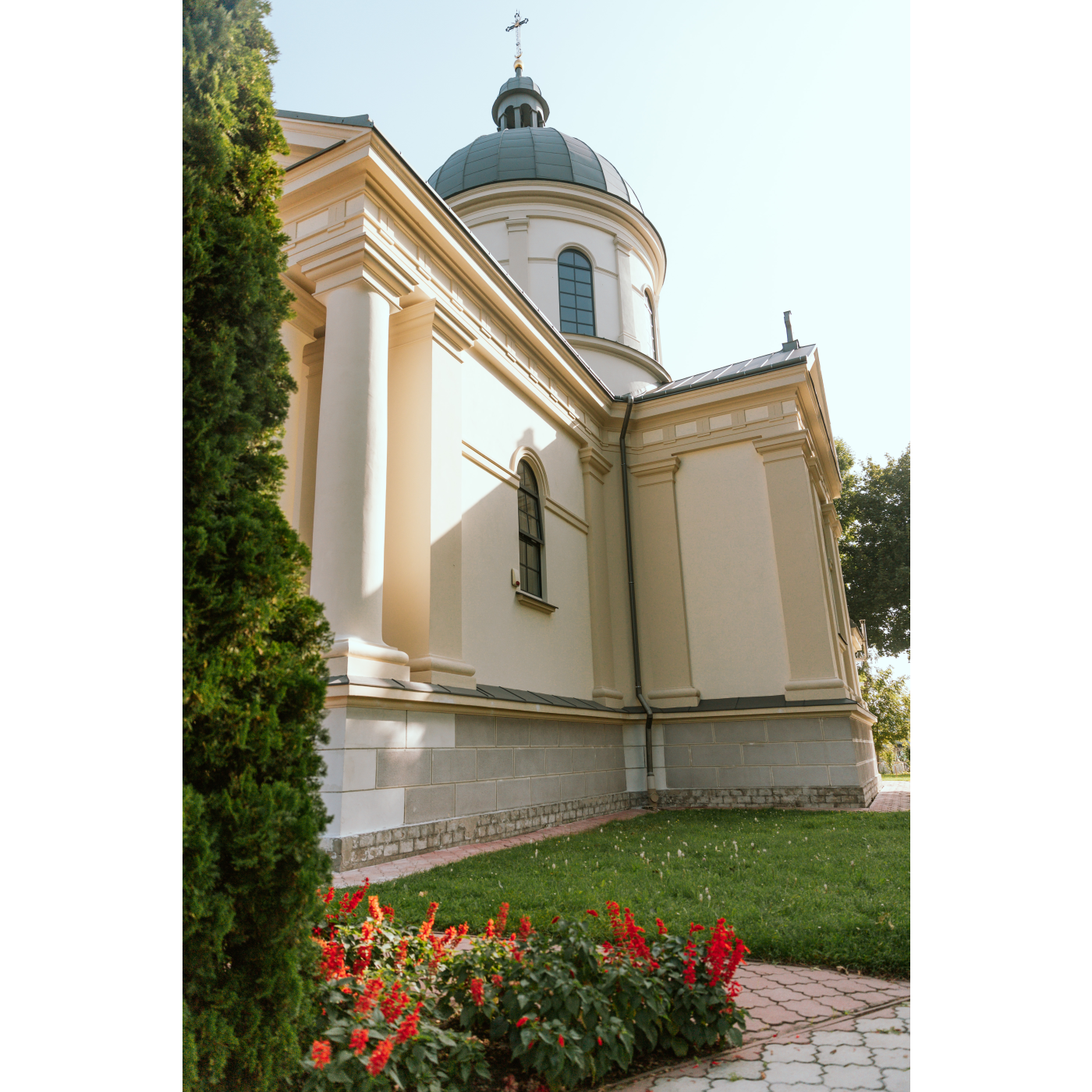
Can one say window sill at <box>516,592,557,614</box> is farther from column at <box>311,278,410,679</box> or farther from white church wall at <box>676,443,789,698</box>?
white church wall at <box>676,443,789,698</box>

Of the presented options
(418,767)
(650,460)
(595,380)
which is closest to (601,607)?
(650,460)

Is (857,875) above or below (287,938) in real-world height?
below

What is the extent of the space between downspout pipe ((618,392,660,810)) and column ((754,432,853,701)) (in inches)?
92.9

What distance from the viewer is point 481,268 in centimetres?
1036

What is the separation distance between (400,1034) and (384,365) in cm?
702

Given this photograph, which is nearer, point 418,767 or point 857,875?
point 857,875

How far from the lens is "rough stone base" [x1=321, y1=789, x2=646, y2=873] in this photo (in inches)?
261

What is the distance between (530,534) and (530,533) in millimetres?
42

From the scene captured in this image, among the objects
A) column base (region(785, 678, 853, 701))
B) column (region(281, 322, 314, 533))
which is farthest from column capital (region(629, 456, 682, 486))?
column (region(281, 322, 314, 533))

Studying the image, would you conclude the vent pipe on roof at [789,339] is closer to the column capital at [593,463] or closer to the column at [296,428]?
the column capital at [593,463]

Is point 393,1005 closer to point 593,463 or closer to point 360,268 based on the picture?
point 360,268

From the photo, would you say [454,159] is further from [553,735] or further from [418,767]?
[418,767]

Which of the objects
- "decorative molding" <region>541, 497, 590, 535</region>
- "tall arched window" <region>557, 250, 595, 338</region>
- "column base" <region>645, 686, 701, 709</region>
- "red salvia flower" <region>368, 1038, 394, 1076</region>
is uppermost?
"tall arched window" <region>557, 250, 595, 338</region>
